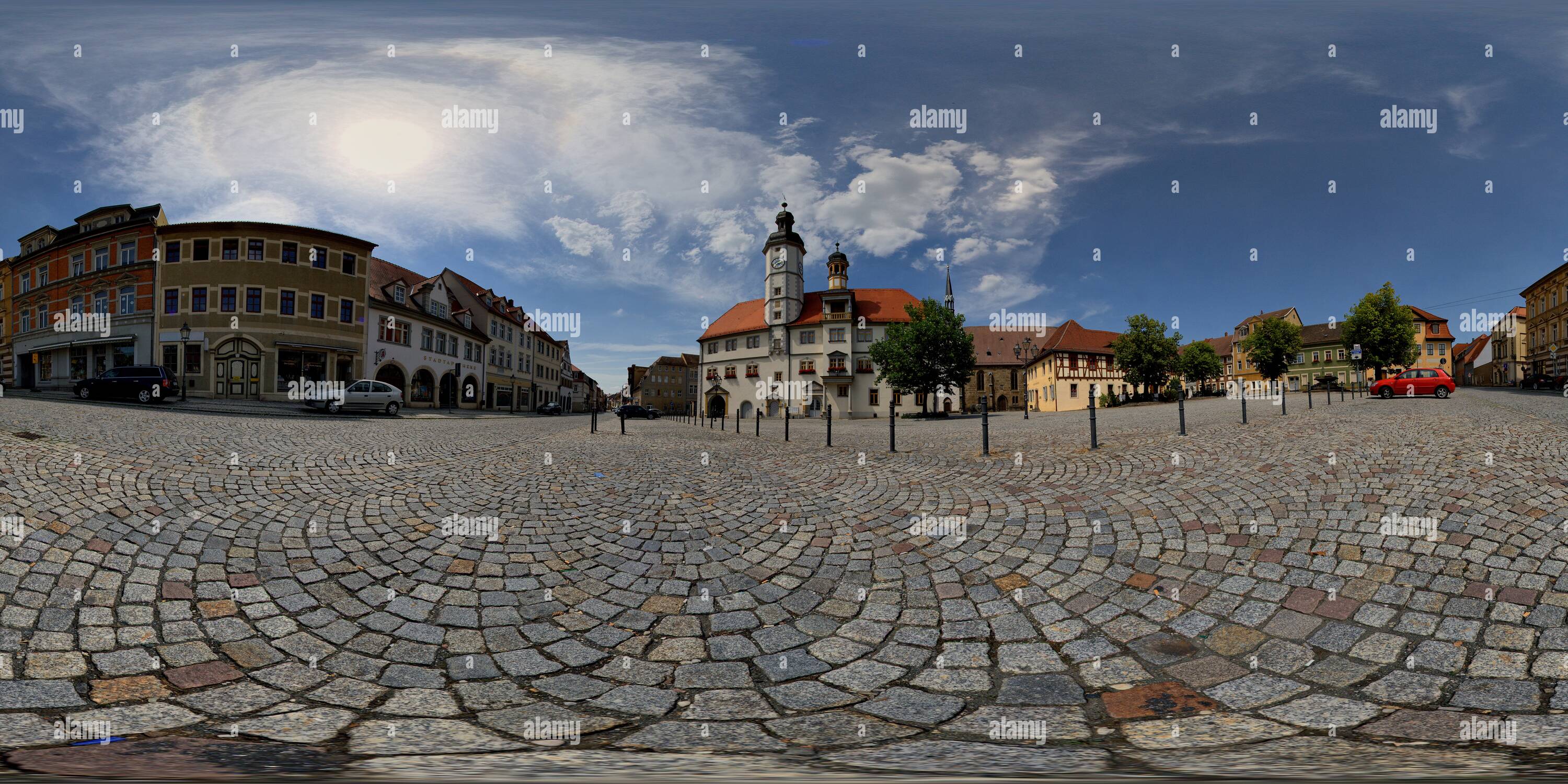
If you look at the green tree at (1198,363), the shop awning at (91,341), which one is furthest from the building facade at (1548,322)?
the shop awning at (91,341)

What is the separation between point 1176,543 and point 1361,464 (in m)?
3.79

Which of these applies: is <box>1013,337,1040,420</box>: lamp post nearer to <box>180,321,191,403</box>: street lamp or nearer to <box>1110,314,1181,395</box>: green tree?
<box>1110,314,1181,395</box>: green tree

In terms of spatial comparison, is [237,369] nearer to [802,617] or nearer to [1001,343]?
[802,617]

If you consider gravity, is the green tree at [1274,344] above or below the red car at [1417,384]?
above

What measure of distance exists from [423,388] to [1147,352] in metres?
57.2

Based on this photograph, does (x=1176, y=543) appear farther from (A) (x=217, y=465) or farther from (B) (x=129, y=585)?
(A) (x=217, y=465)

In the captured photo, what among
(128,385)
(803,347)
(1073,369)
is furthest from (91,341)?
(1073,369)

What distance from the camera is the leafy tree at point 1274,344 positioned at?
4678cm

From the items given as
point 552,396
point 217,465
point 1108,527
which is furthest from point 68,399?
point 552,396

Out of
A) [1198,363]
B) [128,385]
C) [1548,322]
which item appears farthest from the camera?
[1198,363]

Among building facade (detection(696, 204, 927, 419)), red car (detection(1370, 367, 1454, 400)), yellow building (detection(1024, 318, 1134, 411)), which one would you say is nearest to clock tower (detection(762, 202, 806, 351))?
building facade (detection(696, 204, 927, 419))

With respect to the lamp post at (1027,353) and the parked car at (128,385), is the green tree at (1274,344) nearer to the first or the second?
the lamp post at (1027,353)

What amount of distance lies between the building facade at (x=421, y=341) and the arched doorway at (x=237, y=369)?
204 inches

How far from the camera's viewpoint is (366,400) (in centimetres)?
2248
